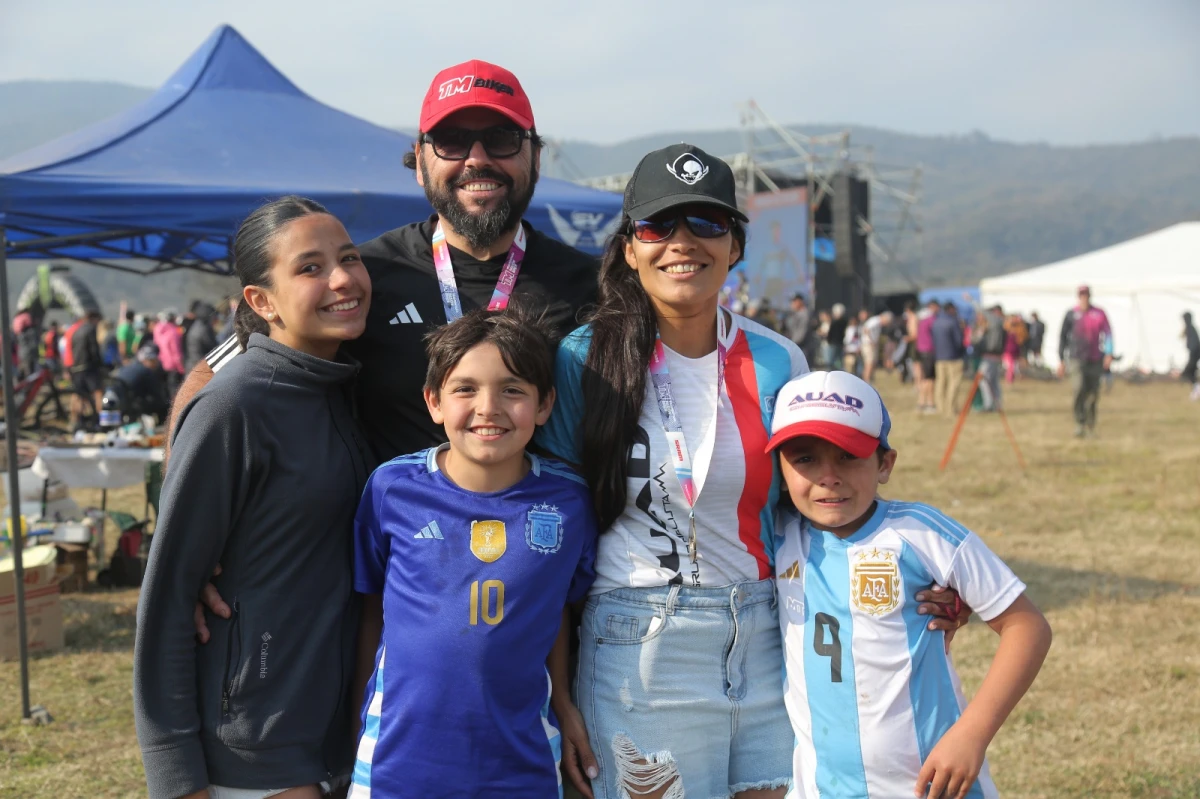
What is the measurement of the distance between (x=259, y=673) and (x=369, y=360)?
78 cm

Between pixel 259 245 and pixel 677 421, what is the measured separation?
3.34ft

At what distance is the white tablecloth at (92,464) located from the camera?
24.0 ft

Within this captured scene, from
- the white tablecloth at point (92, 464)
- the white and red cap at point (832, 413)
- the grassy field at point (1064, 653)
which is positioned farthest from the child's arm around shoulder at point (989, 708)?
the white tablecloth at point (92, 464)

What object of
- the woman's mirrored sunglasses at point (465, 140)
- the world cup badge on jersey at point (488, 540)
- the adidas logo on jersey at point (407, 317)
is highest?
the woman's mirrored sunglasses at point (465, 140)

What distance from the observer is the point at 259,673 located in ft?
6.59

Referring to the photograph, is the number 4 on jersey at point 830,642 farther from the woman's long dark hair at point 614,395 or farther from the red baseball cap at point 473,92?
the red baseball cap at point 473,92

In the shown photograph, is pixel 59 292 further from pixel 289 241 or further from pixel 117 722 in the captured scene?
pixel 289 241

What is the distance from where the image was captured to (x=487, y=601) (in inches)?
80.4

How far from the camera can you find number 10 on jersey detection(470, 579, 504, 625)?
6.66ft

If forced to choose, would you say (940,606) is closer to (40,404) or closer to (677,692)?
(677,692)

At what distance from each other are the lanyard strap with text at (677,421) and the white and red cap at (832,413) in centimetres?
16

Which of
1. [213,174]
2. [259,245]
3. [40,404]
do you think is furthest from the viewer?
[40,404]

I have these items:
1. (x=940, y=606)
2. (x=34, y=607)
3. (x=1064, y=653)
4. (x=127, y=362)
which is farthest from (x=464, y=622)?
(x=127, y=362)

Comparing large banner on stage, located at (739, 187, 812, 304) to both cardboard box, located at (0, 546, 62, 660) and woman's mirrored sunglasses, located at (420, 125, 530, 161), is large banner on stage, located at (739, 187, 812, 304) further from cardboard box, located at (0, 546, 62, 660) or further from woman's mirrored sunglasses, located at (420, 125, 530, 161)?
woman's mirrored sunglasses, located at (420, 125, 530, 161)
